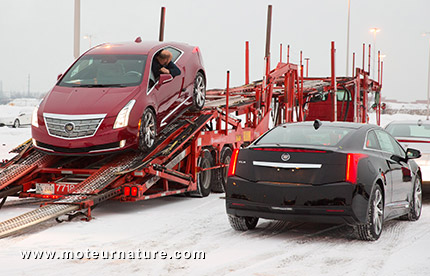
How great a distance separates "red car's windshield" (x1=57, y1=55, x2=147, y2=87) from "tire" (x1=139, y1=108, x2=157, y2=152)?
1.90 feet

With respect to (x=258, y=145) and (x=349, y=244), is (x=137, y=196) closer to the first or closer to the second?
(x=258, y=145)

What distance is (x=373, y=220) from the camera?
26.1ft

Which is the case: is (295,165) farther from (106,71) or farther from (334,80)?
(334,80)

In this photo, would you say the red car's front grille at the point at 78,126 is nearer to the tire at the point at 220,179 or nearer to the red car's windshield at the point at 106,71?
the red car's windshield at the point at 106,71

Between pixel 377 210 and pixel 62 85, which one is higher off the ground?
pixel 62 85

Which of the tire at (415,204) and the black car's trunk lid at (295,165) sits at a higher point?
the black car's trunk lid at (295,165)

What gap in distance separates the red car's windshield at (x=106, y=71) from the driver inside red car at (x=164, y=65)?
0.28m

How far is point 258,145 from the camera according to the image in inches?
332

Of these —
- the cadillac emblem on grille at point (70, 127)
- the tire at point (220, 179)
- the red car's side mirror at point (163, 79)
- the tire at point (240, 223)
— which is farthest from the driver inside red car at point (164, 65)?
the tire at point (240, 223)

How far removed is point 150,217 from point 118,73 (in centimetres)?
272

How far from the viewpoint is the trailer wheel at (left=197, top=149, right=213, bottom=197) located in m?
12.3

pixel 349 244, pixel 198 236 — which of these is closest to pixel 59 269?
pixel 198 236

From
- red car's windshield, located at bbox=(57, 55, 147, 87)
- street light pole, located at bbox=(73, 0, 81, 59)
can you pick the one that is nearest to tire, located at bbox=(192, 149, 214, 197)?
red car's windshield, located at bbox=(57, 55, 147, 87)

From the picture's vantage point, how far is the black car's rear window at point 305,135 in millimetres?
8327
